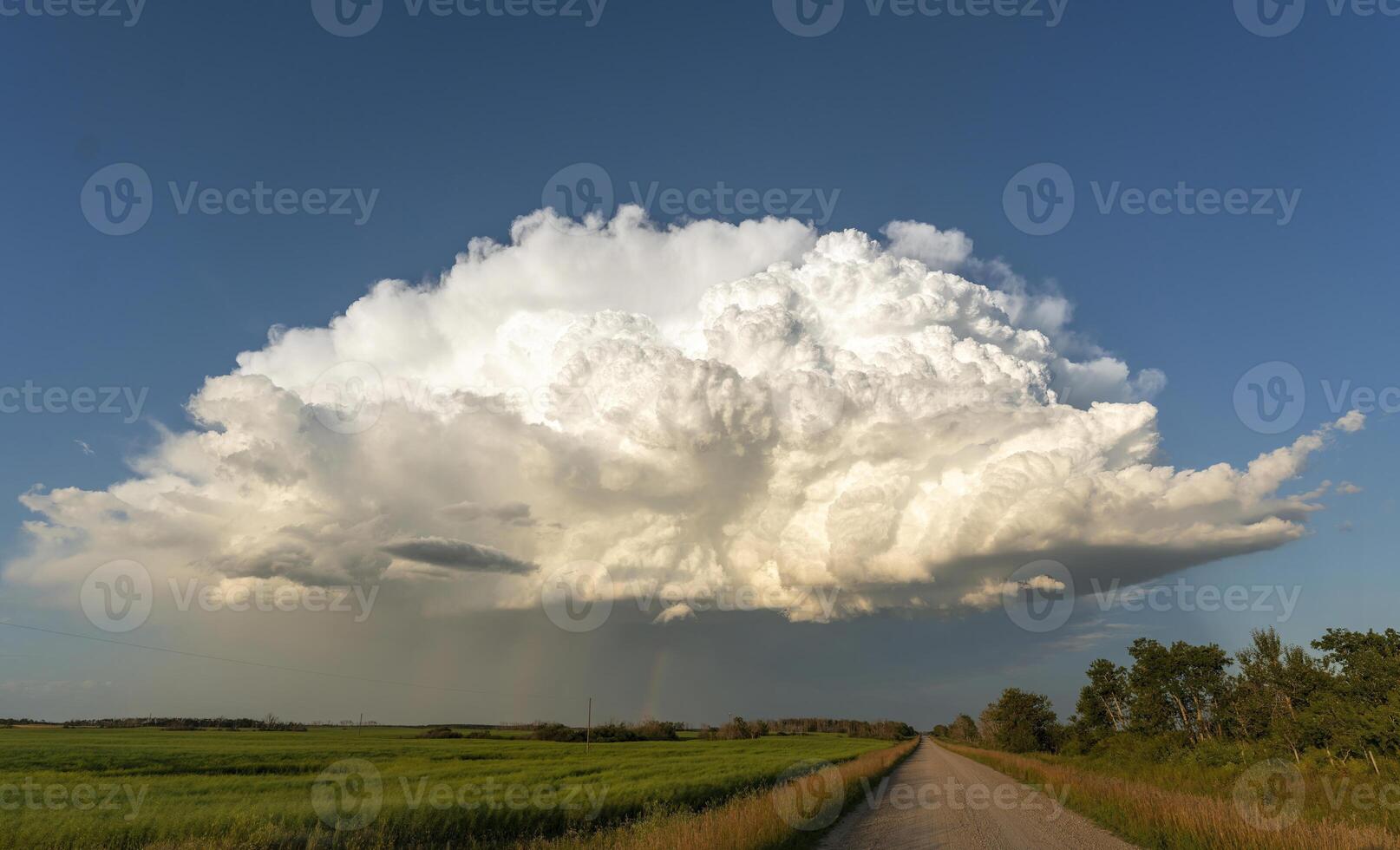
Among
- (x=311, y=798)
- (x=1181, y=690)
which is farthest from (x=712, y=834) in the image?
(x=1181, y=690)

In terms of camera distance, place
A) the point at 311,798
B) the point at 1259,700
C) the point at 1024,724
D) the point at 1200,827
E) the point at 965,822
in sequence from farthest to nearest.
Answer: the point at 1024,724 < the point at 1259,700 < the point at 311,798 < the point at 965,822 < the point at 1200,827

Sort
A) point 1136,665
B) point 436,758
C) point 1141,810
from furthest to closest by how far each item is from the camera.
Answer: point 1136,665 < point 436,758 < point 1141,810

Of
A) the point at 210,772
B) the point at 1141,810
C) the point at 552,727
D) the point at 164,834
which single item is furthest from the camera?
the point at 552,727

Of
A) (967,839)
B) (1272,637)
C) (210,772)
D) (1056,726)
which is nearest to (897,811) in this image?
(967,839)

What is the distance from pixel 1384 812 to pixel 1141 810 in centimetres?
702

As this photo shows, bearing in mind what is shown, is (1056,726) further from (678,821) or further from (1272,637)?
(678,821)

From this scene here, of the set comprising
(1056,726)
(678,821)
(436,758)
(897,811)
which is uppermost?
(678,821)

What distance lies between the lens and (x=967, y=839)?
1791cm

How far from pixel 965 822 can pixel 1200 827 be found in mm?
7043

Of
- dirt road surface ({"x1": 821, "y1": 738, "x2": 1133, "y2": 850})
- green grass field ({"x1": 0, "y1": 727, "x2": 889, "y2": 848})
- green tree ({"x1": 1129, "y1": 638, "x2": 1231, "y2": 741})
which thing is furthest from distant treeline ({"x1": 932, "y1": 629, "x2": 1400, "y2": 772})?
green grass field ({"x1": 0, "y1": 727, "x2": 889, "y2": 848})

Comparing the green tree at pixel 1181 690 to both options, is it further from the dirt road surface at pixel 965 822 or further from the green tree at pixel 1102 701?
the dirt road surface at pixel 965 822

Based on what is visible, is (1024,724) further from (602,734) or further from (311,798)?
(311,798)

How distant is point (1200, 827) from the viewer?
15836mm

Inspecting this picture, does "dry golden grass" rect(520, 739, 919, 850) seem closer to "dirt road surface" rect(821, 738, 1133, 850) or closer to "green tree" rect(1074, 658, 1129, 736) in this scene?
"dirt road surface" rect(821, 738, 1133, 850)
